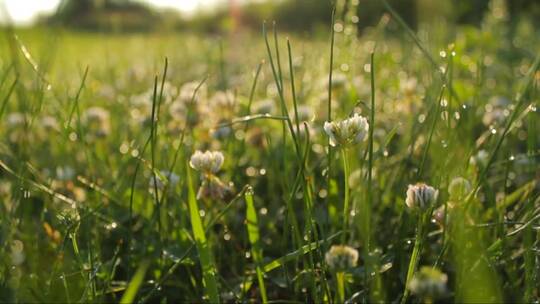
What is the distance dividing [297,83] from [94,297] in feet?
3.95

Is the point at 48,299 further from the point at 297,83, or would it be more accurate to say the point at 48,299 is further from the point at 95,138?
the point at 297,83

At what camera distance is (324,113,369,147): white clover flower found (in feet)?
2.15

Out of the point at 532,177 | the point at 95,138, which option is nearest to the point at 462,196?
the point at 532,177

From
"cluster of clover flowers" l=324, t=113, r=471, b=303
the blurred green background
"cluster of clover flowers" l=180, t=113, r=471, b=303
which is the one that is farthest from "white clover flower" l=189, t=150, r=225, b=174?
the blurred green background

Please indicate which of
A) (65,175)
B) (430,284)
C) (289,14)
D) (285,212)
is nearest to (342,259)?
(430,284)

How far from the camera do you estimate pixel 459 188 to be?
73 centimetres

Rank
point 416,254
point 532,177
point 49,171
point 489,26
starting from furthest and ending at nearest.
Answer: point 489,26 < point 49,171 < point 532,177 < point 416,254

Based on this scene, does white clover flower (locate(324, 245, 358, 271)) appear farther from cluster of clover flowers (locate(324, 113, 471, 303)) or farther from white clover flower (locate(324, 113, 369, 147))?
white clover flower (locate(324, 113, 369, 147))

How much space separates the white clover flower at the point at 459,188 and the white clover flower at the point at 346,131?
0.45ft

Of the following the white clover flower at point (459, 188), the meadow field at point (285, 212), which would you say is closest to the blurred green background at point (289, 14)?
the meadow field at point (285, 212)

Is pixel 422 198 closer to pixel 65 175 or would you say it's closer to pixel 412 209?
pixel 412 209

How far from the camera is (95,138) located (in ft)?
4.50

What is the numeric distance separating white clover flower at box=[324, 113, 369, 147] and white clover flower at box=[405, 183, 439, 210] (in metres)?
0.08

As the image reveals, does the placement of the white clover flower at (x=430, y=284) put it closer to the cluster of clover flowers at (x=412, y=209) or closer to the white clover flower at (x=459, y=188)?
the cluster of clover flowers at (x=412, y=209)
